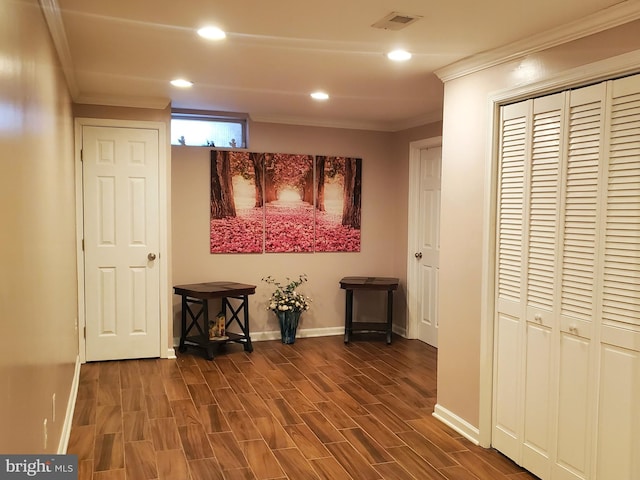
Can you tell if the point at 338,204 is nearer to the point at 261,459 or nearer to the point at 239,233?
Answer: the point at 239,233

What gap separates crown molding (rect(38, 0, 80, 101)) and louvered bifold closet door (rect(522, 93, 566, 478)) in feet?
7.64

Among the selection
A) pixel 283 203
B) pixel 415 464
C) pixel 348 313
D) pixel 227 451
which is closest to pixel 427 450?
pixel 415 464

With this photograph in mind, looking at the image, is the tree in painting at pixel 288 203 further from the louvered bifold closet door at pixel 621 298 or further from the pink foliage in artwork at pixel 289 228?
the louvered bifold closet door at pixel 621 298

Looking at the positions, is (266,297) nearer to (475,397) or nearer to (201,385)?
(201,385)

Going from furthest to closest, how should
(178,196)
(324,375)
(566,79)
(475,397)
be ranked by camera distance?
1. (178,196)
2. (324,375)
3. (475,397)
4. (566,79)

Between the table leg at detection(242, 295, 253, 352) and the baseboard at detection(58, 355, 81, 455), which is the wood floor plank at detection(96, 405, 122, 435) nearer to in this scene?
the baseboard at detection(58, 355, 81, 455)

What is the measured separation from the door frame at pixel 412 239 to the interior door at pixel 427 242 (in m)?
0.01

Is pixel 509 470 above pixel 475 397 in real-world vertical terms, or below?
below

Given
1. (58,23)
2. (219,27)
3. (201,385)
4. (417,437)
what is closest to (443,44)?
(219,27)

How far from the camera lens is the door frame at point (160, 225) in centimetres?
466

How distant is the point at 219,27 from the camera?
2.80 m

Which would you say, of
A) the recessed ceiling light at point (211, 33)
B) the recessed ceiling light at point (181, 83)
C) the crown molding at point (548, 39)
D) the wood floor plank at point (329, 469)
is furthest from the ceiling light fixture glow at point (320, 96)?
the wood floor plank at point (329, 469)

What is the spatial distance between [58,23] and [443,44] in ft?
6.38

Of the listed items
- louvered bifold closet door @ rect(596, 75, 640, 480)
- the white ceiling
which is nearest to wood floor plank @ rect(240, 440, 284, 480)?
louvered bifold closet door @ rect(596, 75, 640, 480)
